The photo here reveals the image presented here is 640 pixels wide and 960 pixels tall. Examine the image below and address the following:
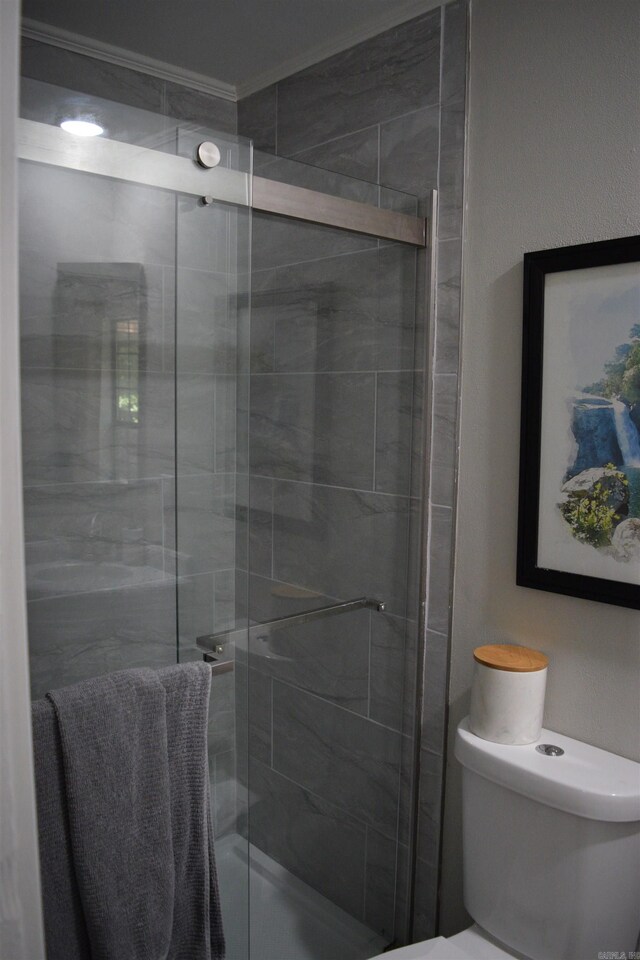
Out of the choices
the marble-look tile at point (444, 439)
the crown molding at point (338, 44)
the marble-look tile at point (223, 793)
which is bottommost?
the marble-look tile at point (223, 793)

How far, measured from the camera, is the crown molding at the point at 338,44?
66.1 inches

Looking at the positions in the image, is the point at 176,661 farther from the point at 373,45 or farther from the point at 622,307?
the point at 373,45

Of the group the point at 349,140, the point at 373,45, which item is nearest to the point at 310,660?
Result: the point at 349,140

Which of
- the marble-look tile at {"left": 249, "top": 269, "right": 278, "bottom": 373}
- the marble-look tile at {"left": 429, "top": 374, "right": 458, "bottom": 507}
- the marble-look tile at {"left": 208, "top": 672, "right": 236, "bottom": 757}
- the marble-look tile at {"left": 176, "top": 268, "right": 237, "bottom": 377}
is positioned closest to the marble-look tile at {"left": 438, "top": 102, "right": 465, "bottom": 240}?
the marble-look tile at {"left": 429, "top": 374, "right": 458, "bottom": 507}

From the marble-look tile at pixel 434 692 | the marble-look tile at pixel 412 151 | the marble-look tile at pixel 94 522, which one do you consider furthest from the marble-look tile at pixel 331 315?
the marble-look tile at pixel 434 692

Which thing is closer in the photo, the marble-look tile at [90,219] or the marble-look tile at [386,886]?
the marble-look tile at [90,219]

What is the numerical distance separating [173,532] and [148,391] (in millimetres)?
241

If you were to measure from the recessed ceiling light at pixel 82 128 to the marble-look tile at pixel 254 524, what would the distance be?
597 millimetres

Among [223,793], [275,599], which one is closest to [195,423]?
[275,599]

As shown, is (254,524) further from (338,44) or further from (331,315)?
(338,44)

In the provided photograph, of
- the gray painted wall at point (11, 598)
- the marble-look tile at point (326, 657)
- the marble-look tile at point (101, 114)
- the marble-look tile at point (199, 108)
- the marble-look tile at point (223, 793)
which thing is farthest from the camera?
the marble-look tile at point (199, 108)

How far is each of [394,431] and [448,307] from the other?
30 centimetres

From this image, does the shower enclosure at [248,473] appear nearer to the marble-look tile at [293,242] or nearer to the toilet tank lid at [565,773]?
the marble-look tile at [293,242]

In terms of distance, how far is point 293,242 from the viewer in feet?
4.83
